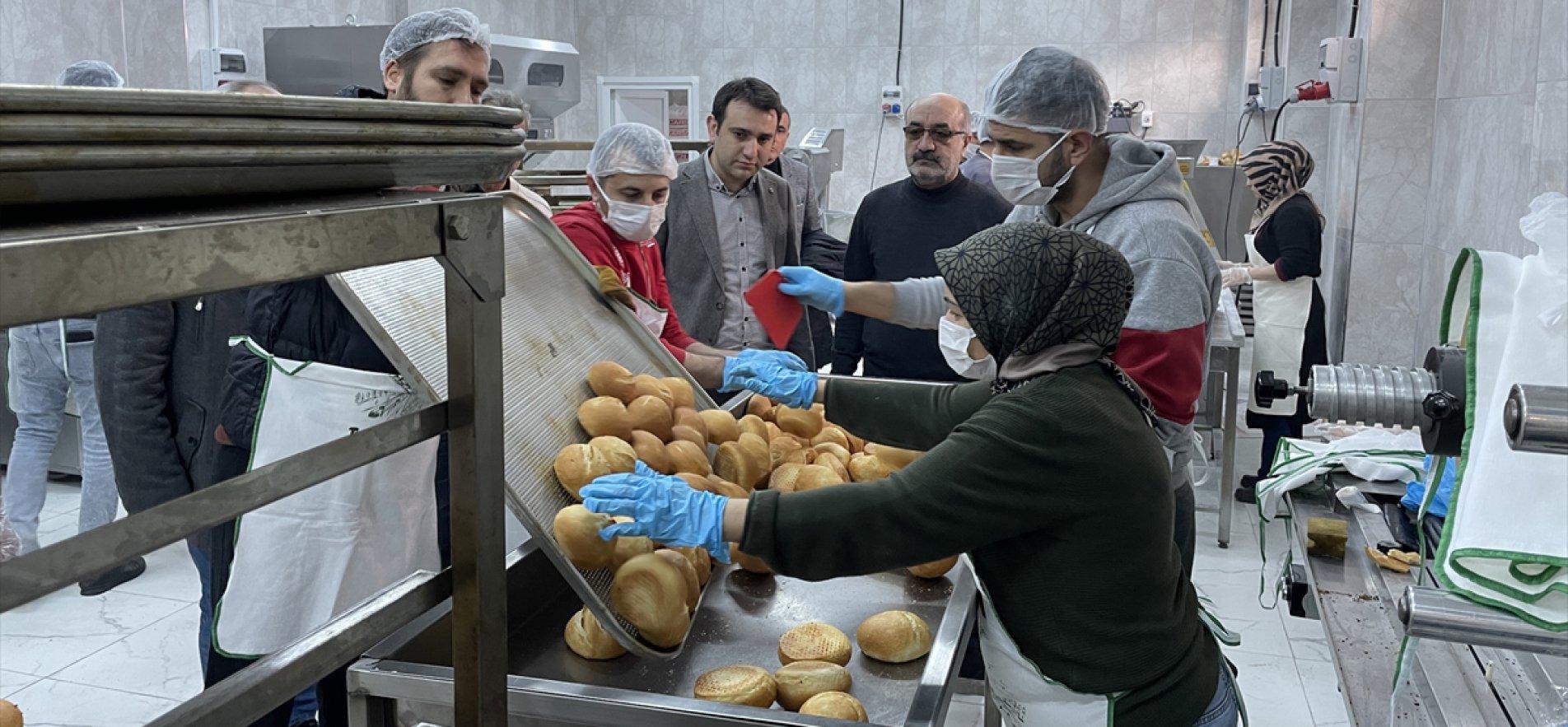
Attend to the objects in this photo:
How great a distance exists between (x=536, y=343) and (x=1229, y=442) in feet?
10.4

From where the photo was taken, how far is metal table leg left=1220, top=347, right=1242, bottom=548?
4.01 m

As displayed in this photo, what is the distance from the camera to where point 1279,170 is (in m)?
4.59

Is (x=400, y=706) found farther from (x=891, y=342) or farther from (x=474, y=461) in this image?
(x=891, y=342)

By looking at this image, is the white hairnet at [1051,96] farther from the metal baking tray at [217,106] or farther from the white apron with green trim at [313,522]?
the metal baking tray at [217,106]

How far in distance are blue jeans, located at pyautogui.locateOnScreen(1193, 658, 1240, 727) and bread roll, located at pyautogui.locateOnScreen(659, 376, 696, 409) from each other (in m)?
0.91

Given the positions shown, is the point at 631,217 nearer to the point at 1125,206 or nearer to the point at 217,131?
the point at 1125,206

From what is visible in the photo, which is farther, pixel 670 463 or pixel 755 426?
pixel 755 426

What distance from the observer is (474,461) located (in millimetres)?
920

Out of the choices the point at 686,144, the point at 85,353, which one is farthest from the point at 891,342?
the point at 85,353

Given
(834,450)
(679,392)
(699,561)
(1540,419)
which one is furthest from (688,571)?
(1540,419)

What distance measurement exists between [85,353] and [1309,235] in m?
4.66

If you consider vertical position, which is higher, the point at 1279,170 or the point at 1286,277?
the point at 1279,170

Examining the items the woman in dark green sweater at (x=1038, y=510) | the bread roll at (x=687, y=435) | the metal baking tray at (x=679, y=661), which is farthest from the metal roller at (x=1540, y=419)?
the bread roll at (x=687, y=435)

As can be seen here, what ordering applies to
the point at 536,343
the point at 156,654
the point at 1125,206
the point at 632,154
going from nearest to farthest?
the point at 536,343, the point at 1125,206, the point at 632,154, the point at 156,654
